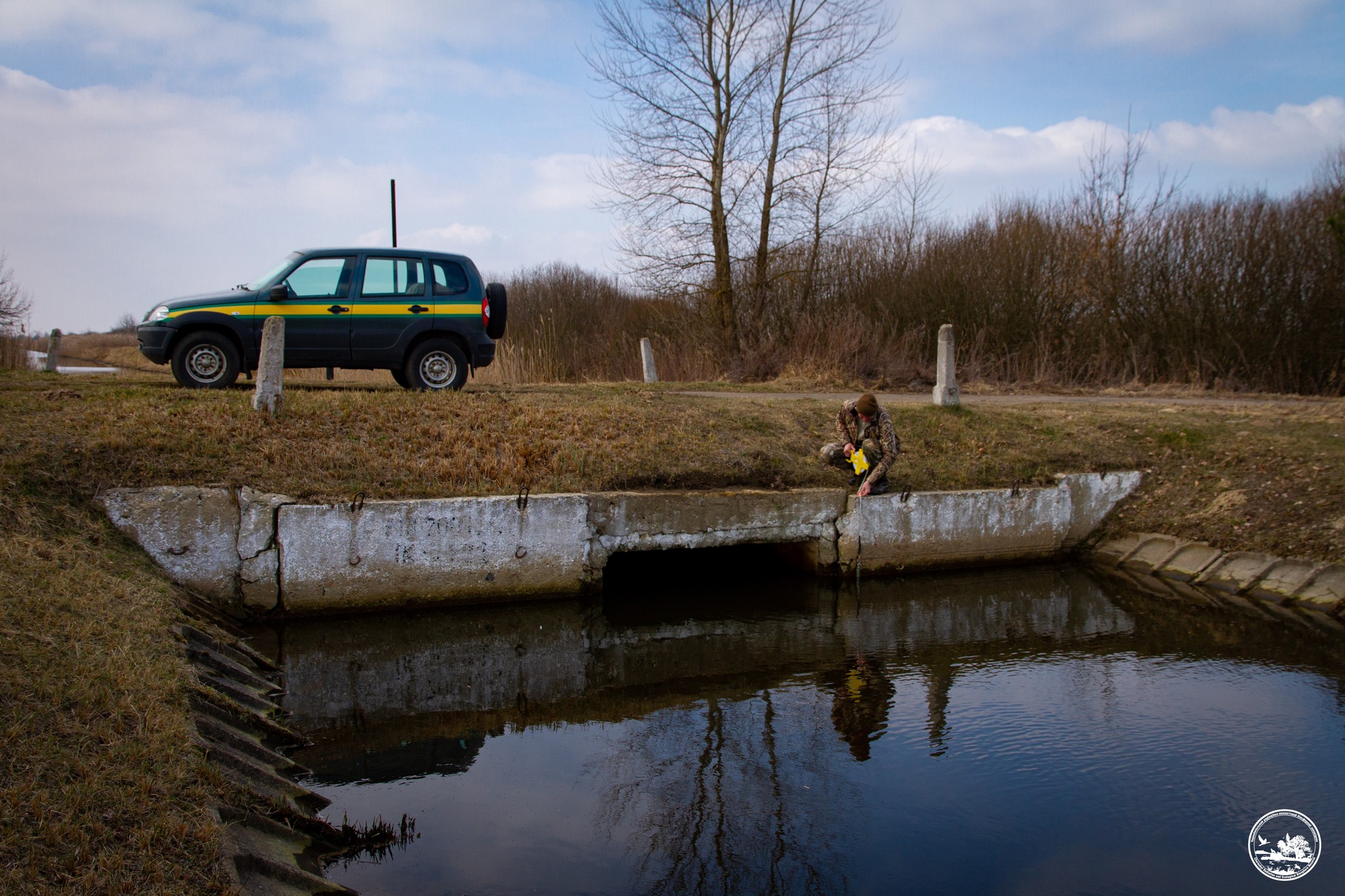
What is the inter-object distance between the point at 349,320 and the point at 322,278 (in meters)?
0.59

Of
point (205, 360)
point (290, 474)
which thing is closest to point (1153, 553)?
point (290, 474)

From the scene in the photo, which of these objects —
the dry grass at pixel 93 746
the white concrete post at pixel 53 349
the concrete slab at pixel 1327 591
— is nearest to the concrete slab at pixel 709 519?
the dry grass at pixel 93 746

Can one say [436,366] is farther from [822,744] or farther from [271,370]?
[822,744]

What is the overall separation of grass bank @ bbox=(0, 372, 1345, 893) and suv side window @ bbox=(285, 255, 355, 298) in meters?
1.18

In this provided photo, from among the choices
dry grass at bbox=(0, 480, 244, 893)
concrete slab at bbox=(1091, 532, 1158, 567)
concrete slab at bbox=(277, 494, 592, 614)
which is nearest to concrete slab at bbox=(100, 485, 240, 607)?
concrete slab at bbox=(277, 494, 592, 614)

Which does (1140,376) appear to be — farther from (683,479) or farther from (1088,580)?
(683,479)

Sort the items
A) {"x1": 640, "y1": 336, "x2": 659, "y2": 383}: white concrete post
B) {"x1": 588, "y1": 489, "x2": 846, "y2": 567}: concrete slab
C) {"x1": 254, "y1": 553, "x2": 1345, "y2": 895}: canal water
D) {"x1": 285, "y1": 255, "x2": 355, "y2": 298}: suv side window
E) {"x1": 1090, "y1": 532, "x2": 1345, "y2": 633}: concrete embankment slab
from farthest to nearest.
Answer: {"x1": 640, "y1": 336, "x2": 659, "y2": 383}: white concrete post, {"x1": 285, "y1": 255, "x2": 355, "y2": 298}: suv side window, {"x1": 588, "y1": 489, "x2": 846, "y2": 567}: concrete slab, {"x1": 1090, "y1": 532, "x2": 1345, "y2": 633}: concrete embankment slab, {"x1": 254, "y1": 553, "x2": 1345, "y2": 895}: canal water

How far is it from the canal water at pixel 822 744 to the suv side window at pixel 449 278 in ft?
14.2

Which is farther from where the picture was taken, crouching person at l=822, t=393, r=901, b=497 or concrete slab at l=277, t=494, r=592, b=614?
crouching person at l=822, t=393, r=901, b=497

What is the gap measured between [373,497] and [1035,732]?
6018mm

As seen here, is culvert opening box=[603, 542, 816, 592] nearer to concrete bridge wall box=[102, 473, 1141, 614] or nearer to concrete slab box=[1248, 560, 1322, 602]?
concrete bridge wall box=[102, 473, 1141, 614]

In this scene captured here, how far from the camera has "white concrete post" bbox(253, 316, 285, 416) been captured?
344 inches

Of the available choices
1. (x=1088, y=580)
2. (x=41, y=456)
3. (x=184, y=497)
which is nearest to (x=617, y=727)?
(x=184, y=497)

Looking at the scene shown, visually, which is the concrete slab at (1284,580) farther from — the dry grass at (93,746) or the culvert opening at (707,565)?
the dry grass at (93,746)
